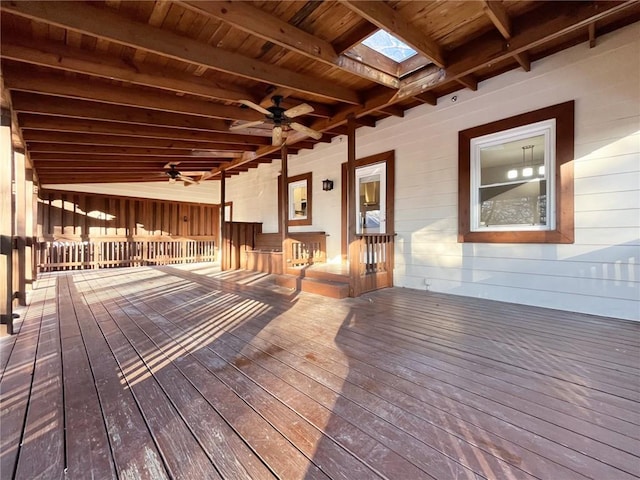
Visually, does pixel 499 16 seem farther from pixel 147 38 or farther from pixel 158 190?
pixel 158 190

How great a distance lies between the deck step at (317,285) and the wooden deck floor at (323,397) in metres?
1.01

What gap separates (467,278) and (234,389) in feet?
12.0

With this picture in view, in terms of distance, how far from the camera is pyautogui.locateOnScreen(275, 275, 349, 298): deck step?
4.37 metres

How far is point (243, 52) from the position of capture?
3.06 meters

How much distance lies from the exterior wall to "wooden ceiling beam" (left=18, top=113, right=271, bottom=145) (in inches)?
116

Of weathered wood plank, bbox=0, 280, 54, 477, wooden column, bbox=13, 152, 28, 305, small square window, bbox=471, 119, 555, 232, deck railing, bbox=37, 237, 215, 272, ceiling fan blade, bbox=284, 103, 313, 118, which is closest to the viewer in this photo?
weathered wood plank, bbox=0, 280, 54, 477

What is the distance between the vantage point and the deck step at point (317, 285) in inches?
172

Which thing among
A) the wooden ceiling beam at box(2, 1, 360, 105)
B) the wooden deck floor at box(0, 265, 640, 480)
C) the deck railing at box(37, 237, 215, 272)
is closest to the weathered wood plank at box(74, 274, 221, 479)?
the wooden deck floor at box(0, 265, 640, 480)

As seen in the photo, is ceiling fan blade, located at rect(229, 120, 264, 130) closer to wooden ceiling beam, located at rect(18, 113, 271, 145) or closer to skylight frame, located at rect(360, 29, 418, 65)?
wooden ceiling beam, located at rect(18, 113, 271, 145)

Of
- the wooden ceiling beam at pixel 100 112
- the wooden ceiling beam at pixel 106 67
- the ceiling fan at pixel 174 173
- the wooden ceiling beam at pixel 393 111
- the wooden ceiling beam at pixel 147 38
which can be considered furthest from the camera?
the ceiling fan at pixel 174 173

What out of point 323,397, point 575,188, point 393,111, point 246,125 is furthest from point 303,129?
point 323,397

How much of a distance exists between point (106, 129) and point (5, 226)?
202cm

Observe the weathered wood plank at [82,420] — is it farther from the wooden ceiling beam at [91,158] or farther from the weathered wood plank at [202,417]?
the wooden ceiling beam at [91,158]

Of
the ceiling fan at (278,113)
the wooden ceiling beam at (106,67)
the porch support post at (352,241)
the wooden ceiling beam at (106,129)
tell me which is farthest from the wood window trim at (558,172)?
the wooden ceiling beam at (106,129)
